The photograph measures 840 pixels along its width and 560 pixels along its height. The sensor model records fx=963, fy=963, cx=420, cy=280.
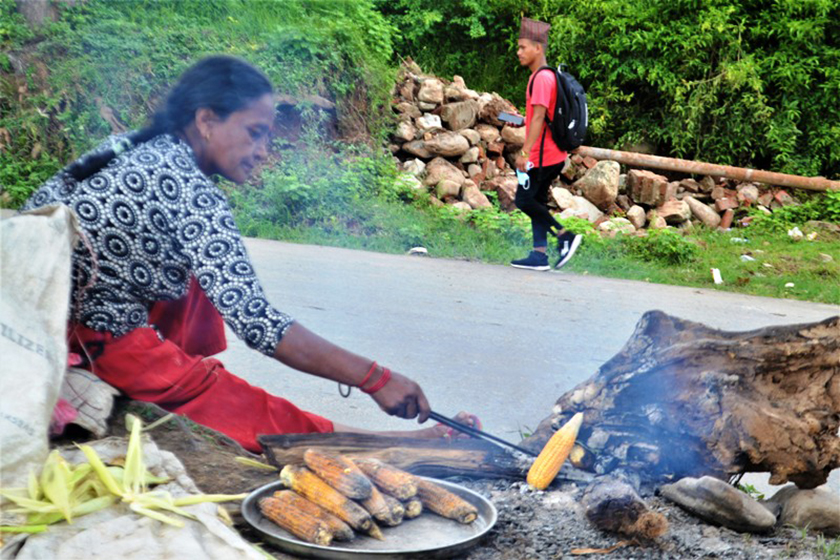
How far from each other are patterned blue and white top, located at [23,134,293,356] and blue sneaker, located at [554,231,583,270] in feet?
14.0

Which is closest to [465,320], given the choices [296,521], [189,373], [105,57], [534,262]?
[534,262]

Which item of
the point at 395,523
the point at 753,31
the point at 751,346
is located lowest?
the point at 395,523

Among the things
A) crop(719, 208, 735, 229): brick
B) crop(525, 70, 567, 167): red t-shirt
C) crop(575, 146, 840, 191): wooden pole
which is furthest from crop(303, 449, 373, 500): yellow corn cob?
crop(719, 208, 735, 229): brick

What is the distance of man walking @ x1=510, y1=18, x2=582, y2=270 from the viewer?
14.5 feet

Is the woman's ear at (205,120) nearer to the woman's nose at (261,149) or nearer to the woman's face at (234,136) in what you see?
the woman's face at (234,136)

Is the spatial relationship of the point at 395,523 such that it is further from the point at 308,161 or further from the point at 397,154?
the point at 397,154

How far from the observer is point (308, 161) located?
14.1 ft

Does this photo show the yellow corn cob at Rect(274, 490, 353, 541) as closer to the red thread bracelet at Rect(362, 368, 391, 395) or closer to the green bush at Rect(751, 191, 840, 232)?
the red thread bracelet at Rect(362, 368, 391, 395)

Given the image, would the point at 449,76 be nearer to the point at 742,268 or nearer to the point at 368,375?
the point at 742,268

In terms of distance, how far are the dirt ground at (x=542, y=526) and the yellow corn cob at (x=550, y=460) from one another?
0.03 metres

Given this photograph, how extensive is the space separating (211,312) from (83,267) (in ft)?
1.58

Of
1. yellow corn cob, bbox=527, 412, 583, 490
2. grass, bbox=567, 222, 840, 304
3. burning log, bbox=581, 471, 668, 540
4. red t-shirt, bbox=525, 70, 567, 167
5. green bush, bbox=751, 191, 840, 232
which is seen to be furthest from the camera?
green bush, bbox=751, 191, 840, 232

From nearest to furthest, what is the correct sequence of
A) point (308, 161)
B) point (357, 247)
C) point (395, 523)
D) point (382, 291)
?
point (395, 523) < point (308, 161) < point (382, 291) < point (357, 247)

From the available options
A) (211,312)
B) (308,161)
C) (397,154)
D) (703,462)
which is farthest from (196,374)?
(397,154)
